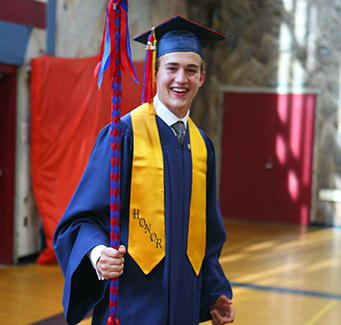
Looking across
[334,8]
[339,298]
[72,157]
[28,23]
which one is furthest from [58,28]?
[334,8]

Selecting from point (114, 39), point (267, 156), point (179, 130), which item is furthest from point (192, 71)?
point (267, 156)

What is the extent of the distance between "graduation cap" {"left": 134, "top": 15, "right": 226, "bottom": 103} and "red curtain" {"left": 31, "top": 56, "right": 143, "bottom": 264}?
3.23 metres

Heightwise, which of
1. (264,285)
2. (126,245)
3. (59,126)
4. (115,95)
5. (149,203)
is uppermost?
(115,95)

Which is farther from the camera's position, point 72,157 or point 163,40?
point 72,157

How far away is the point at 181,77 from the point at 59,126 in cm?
352

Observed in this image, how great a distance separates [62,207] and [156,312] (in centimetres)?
352

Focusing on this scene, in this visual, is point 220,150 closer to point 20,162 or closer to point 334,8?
point 334,8

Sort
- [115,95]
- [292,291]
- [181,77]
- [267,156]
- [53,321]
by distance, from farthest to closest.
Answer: [267,156] → [292,291] → [53,321] → [181,77] → [115,95]

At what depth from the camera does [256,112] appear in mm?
8453

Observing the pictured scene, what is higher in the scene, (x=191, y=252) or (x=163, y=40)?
(x=163, y=40)

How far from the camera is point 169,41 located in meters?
1.70

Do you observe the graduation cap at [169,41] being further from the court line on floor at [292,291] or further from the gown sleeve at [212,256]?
the court line on floor at [292,291]

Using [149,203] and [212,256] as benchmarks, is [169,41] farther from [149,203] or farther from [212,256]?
[212,256]

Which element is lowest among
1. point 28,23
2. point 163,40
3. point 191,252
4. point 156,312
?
point 156,312
